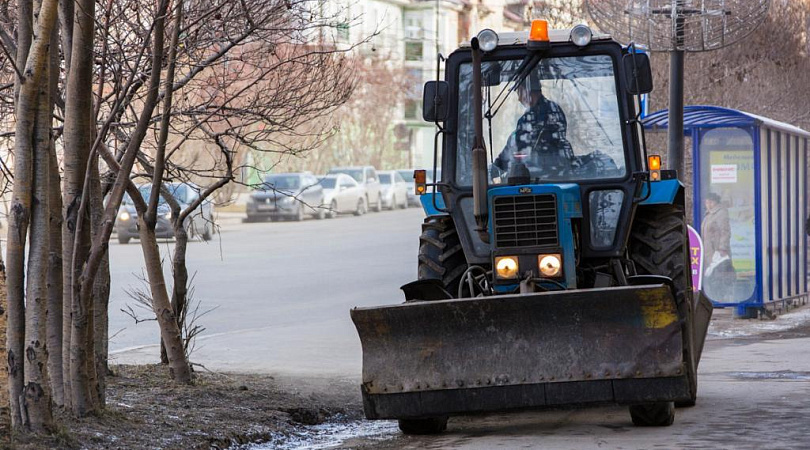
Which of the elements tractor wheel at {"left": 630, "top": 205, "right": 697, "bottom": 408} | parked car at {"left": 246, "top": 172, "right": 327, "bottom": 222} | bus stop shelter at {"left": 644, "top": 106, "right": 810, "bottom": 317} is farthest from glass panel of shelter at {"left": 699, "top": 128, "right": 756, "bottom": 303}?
parked car at {"left": 246, "top": 172, "right": 327, "bottom": 222}

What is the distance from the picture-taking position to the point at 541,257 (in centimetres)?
831

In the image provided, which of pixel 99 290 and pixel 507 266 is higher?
pixel 507 266

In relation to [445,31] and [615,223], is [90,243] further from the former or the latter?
[445,31]

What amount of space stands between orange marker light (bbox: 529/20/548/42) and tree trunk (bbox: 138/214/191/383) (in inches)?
126

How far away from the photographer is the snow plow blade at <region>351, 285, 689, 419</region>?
7.74 m

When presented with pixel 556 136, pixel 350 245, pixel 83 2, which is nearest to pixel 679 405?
pixel 556 136

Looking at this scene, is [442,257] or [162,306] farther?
[162,306]

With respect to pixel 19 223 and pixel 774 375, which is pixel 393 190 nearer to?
pixel 774 375

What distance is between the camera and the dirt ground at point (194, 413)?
7629mm

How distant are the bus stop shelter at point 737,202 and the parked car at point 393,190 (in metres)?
31.9

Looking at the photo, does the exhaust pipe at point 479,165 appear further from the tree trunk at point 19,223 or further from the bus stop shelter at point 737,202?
the bus stop shelter at point 737,202

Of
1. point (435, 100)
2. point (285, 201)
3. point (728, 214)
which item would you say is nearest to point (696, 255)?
point (728, 214)

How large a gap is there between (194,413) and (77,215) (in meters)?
1.83

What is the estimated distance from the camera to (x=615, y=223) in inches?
352
